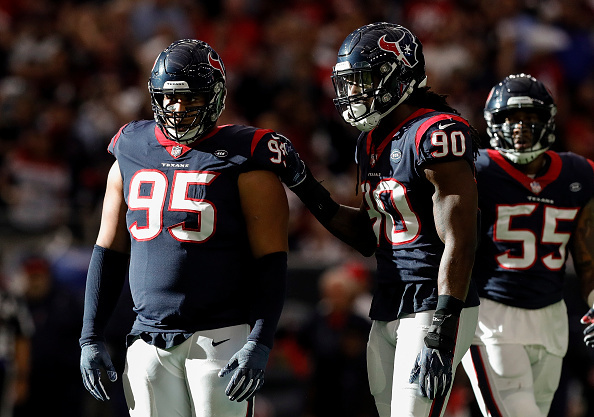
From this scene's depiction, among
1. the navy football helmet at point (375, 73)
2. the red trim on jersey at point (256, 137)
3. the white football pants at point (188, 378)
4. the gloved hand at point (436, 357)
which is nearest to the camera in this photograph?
the gloved hand at point (436, 357)

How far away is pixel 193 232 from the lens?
136 inches

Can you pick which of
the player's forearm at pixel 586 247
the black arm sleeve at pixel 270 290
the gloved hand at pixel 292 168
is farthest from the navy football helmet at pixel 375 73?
the player's forearm at pixel 586 247

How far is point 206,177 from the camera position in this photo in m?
3.47

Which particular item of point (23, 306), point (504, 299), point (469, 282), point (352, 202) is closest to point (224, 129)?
point (469, 282)

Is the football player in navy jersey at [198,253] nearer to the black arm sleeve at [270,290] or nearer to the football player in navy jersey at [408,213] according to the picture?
the black arm sleeve at [270,290]

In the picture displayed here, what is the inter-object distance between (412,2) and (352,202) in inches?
110

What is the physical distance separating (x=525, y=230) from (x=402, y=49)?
1176mm

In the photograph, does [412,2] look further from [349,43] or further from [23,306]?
[349,43]

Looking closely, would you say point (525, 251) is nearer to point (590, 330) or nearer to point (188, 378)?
point (590, 330)

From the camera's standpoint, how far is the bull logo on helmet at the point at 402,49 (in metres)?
3.64

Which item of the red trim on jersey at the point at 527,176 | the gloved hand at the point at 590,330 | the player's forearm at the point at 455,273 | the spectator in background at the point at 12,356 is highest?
the red trim on jersey at the point at 527,176

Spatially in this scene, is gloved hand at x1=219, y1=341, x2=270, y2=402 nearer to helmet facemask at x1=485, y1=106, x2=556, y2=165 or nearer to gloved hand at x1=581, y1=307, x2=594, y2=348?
gloved hand at x1=581, y1=307, x2=594, y2=348

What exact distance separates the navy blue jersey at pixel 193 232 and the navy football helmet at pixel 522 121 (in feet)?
4.47

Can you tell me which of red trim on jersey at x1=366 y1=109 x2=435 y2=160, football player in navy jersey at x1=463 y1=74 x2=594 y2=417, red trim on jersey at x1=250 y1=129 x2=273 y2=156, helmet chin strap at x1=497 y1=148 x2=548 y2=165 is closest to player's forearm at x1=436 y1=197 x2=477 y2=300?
red trim on jersey at x1=366 y1=109 x2=435 y2=160
